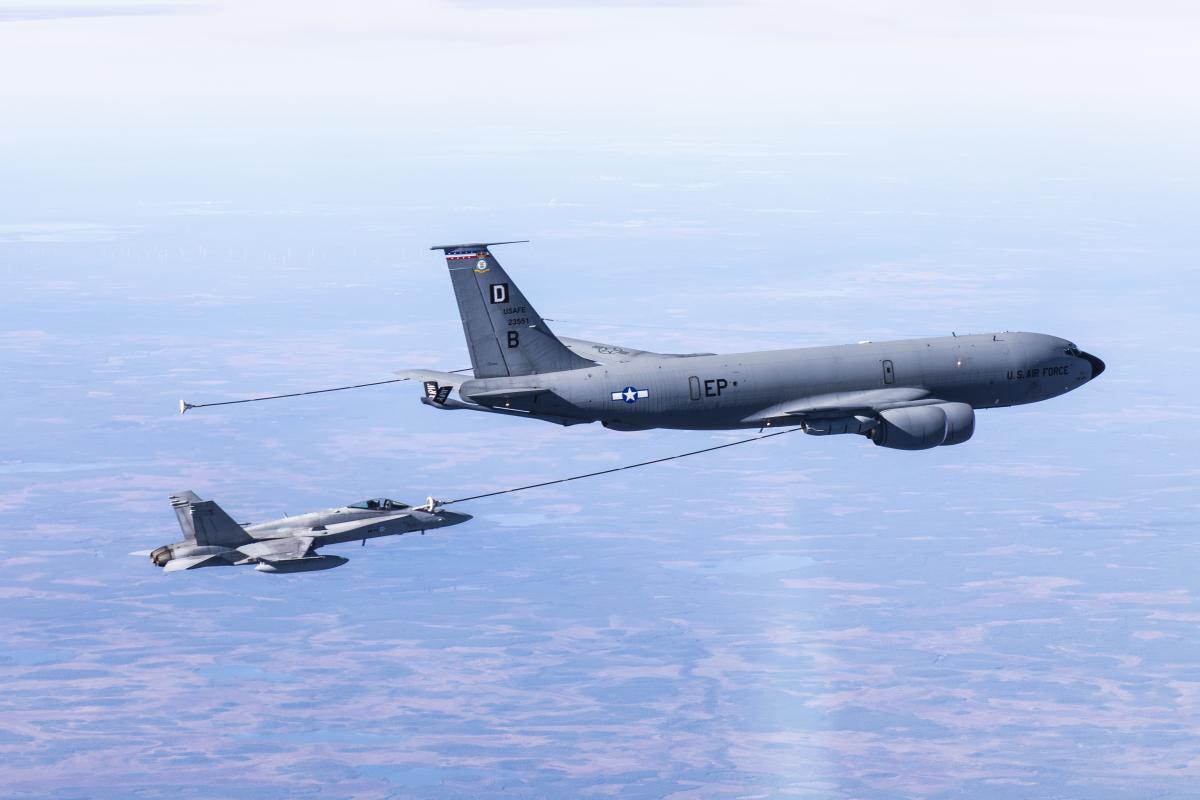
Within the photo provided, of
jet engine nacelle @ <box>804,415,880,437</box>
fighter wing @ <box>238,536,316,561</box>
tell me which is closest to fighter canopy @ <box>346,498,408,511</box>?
fighter wing @ <box>238,536,316,561</box>

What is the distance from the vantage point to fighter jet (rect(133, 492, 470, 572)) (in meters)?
98.5

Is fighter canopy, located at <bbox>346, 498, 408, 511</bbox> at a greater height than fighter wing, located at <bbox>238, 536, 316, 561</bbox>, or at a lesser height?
greater

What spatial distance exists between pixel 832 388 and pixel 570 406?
15805mm

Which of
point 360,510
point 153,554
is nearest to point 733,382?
point 360,510

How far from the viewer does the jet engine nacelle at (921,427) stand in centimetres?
8719

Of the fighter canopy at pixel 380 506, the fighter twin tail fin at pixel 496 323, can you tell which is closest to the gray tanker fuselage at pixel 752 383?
the fighter twin tail fin at pixel 496 323

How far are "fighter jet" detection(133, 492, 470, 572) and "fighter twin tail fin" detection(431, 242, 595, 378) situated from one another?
48.0 ft

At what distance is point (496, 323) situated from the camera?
85688 millimetres

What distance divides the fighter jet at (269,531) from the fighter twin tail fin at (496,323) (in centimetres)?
1464

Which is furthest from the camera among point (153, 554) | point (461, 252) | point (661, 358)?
point (153, 554)

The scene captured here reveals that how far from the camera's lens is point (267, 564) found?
9400cm

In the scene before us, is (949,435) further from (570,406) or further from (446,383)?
(446,383)

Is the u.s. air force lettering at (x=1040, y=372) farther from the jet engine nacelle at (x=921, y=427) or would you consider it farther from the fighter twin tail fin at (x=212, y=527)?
the fighter twin tail fin at (x=212, y=527)

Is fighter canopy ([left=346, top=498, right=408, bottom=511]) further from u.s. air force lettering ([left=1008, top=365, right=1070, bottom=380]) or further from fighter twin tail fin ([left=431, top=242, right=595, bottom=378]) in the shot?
u.s. air force lettering ([left=1008, top=365, right=1070, bottom=380])
